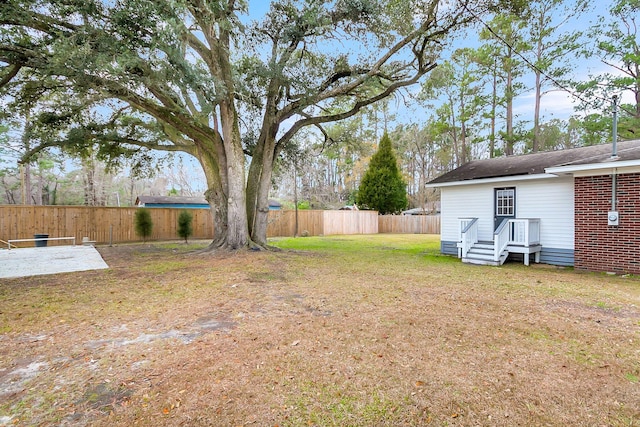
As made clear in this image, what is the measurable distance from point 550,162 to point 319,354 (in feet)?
32.3

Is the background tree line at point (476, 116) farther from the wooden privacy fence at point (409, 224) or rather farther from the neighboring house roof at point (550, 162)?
the wooden privacy fence at point (409, 224)

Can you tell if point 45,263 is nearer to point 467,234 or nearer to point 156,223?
point 156,223

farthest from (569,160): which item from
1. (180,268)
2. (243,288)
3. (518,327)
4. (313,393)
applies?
(180,268)

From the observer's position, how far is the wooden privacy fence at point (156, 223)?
13.4 metres

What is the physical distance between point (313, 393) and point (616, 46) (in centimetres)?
2282

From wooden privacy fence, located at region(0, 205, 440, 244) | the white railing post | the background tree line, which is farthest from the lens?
the background tree line

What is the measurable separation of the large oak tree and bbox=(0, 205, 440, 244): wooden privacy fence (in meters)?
4.45

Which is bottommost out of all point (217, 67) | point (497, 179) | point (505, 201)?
point (505, 201)

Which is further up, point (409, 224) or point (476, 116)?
point (476, 116)

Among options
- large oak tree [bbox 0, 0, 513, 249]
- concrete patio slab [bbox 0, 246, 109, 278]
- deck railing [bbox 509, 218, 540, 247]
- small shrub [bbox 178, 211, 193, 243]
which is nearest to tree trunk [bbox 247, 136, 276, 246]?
large oak tree [bbox 0, 0, 513, 249]

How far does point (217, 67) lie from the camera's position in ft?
31.2

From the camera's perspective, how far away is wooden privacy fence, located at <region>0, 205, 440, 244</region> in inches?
527

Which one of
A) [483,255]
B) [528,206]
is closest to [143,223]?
[483,255]

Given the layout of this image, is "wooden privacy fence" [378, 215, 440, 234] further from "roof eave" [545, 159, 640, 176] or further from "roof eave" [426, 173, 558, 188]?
"roof eave" [545, 159, 640, 176]
